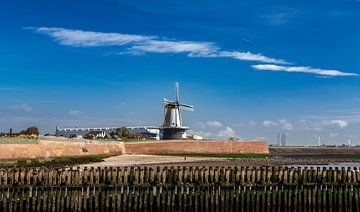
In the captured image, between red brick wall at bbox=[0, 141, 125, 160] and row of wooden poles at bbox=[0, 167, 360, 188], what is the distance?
45.8 m

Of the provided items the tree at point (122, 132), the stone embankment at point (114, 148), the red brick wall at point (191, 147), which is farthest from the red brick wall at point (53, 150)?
the tree at point (122, 132)

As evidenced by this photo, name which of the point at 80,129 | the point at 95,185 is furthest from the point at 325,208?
the point at 80,129

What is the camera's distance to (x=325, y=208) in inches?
890

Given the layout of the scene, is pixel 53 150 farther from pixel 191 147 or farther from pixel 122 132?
pixel 122 132

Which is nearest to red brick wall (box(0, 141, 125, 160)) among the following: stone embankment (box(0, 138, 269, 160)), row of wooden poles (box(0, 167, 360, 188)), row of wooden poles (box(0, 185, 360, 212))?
stone embankment (box(0, 138, 269, 160))

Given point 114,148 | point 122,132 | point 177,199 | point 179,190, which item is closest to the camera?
point 177,199

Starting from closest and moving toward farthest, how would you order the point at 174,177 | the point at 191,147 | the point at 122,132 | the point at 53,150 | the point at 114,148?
the point at 174,177
the point at 53,150
the point at 114,148
the point at 191,147
the point at 122,132

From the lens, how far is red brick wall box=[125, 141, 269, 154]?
399ft

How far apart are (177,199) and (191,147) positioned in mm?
103005

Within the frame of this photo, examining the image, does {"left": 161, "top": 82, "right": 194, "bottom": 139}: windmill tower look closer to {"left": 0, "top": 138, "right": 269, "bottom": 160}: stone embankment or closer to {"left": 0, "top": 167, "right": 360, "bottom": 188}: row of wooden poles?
{"left": 0, "top": 138, "right": 269, "bottom": 160}: stone embankment

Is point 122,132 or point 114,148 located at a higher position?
point 122,132

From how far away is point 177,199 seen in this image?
22.4m

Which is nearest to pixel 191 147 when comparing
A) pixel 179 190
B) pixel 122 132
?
pixel 122 132

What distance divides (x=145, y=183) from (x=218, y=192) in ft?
10.5
